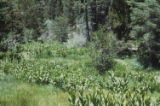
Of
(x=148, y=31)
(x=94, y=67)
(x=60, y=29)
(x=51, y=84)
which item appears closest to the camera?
(x=51, y=84)

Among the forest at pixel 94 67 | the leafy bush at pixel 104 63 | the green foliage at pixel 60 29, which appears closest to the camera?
the forest at pixel 94 67

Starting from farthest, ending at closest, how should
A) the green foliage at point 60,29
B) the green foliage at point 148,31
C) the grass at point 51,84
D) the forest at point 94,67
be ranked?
1. the green foliage at point 60,29
2. the green foliage at point 148,31
3. the grass at point 51,84
4. the forest at point 94,67

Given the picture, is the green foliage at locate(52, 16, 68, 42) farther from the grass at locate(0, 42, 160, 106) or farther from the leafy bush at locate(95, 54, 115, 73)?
the grass at locate(0, 42, 160, 106)

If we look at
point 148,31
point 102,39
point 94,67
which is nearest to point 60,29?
point 102,39

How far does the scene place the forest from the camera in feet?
12.7

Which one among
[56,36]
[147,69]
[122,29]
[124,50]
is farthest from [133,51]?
[56,36]

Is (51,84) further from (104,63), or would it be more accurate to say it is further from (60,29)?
(60,29)

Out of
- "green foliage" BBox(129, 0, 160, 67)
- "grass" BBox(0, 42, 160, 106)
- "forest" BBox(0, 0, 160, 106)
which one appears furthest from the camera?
"green foliage" BBox(129, 0, 160, 67)

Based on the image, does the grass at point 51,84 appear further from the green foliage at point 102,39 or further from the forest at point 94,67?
the green foliage at point 102,39

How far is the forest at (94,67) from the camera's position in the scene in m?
3.86

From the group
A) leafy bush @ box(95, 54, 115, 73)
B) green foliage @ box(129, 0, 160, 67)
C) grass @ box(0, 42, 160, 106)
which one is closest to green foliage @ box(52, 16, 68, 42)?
green foliage @ box(129, 0, 160, 67)

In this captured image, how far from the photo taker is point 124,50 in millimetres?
17516

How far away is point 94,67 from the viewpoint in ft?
38.7

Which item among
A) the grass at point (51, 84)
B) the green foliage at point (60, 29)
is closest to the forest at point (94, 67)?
the grass at point (51, 84)
